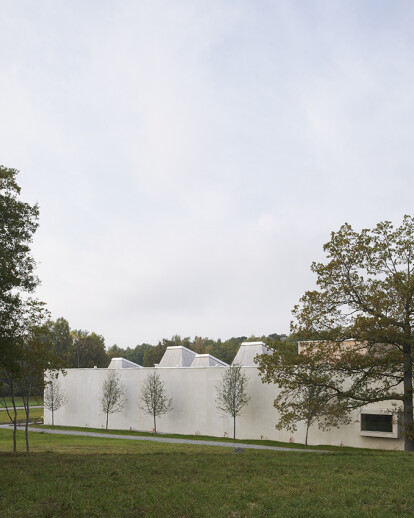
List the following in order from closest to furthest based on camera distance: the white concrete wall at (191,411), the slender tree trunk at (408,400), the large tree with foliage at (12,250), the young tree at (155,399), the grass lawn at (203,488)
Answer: the grass lawn at (203,488), the large tree with foliage at (12,250), the slender tree trunk at (408,400), the white concrete wall at (191,411), the young tree at (155,399)

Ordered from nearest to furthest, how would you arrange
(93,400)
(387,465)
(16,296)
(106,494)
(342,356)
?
(106,494) < (387,465) < (16,296) < (342,356) < (93,400)

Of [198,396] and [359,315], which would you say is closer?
[359,315]

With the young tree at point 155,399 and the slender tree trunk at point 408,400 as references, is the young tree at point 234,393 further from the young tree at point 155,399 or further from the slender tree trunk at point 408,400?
the slender tree trunk at point 408,400

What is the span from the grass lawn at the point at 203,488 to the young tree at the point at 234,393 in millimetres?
22237

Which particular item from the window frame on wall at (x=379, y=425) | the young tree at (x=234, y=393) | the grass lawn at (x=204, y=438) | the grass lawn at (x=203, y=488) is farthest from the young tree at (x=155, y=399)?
the grass lawn at (x=203, y=488)

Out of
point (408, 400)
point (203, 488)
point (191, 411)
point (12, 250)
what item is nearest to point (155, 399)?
point (191, 411)

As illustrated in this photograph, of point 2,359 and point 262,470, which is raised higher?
point 2,359

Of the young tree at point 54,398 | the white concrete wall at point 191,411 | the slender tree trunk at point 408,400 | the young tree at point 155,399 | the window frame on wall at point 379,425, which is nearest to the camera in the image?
the slender tree trunk at point 408,400

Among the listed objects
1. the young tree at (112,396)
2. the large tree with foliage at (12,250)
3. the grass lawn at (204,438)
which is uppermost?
the large tree with foliage at (12,250)

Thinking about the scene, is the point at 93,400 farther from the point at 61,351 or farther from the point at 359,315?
the point at 61,351

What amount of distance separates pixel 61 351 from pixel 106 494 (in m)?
78.7

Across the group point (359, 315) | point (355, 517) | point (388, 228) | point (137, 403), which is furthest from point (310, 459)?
point (137, 403)

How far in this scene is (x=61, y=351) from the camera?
82750 mm

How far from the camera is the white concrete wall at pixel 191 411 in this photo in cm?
3138
